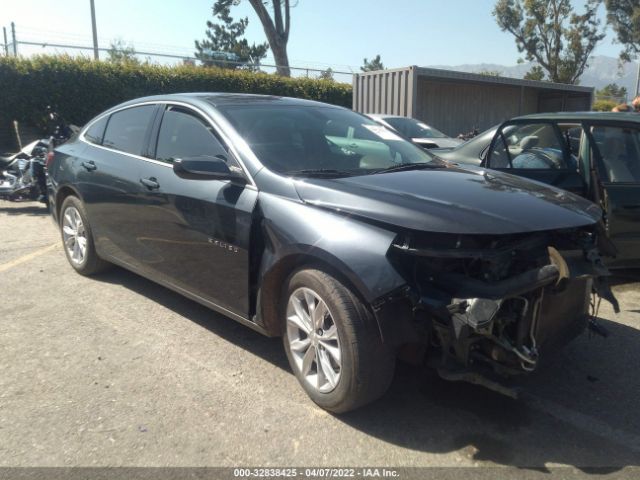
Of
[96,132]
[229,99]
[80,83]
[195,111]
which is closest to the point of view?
[195,111]

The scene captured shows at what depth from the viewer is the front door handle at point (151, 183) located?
402 cm

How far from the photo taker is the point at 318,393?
3035 millimetres

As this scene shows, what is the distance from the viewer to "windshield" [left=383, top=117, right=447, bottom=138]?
1184 centimetres

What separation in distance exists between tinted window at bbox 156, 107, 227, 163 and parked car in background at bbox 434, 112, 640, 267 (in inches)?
114

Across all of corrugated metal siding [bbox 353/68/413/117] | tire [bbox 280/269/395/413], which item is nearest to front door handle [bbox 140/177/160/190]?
tire [bbox 280/269/395/413]

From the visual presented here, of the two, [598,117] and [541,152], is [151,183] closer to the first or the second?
[541,152]

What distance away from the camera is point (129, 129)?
4.68m

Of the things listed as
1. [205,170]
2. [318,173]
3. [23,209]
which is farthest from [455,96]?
[205,170]

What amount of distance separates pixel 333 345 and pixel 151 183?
1.96 metres

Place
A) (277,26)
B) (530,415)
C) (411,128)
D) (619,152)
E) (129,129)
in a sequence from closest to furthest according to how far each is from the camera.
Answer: (530,415)
(129,129)
(619,152)
(411,128)
(277,26)

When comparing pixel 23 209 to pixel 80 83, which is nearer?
pixel 23 209

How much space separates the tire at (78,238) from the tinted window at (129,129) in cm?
71

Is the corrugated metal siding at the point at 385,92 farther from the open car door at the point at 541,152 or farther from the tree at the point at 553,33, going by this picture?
the tree at the point at 553,33

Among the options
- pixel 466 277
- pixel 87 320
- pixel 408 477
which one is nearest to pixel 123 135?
A: pixel 87 320
